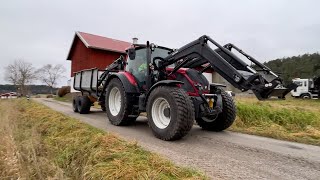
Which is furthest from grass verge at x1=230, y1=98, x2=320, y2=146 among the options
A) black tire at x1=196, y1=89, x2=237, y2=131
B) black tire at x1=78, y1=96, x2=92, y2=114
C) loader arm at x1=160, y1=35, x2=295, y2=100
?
black tire at x1=78, y1=96, x2=92, y2=114

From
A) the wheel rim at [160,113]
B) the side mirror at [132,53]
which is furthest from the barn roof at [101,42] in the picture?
the wheel rim at [160,113]

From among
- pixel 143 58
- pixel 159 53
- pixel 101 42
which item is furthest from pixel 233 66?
pixel 101 42

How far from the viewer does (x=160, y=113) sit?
629 centimetres

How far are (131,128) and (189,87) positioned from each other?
1.99 metres

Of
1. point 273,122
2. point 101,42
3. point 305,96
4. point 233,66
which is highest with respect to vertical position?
point 101,42

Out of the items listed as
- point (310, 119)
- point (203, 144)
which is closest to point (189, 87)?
point (203, 144)

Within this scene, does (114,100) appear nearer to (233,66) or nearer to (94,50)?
(233,66)

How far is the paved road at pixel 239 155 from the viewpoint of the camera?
3776 mm

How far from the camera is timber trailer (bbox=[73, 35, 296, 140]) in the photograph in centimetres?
540

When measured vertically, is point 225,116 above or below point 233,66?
below

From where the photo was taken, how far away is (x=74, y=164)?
13.0 ft

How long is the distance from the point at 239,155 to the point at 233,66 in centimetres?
185

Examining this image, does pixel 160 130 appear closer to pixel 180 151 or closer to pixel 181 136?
pixel 181 136

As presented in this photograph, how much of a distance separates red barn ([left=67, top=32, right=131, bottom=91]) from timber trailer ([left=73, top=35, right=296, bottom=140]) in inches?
674
